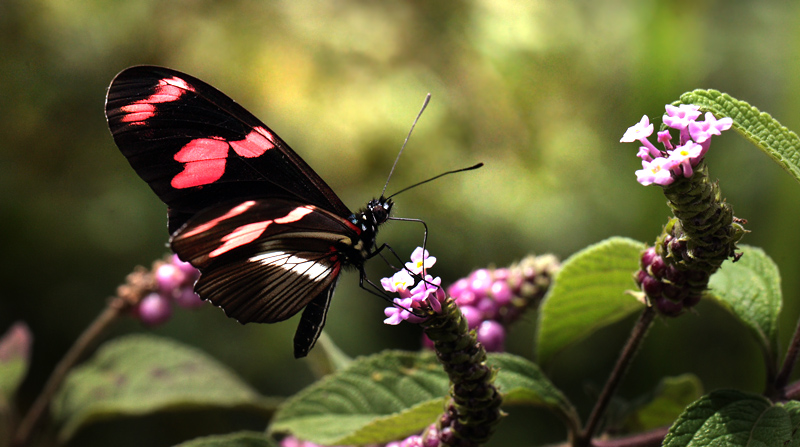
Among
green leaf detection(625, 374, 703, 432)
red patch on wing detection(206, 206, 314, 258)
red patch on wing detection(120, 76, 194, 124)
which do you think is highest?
red patch on wing detection(120, 76, 194, 124)

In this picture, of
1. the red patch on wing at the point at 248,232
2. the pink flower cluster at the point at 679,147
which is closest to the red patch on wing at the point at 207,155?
the red patch on wing at the point at 248,232

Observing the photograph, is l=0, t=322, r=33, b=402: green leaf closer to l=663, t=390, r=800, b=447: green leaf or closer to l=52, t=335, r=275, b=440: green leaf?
l=52, t=335, r=275, b=440: green leaf

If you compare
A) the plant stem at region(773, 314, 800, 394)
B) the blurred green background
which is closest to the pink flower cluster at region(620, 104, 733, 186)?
the plant stem at region(773, 314, 800, 394)

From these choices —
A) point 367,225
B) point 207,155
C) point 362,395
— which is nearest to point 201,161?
point 207,155

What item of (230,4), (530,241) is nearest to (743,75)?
(530,241)

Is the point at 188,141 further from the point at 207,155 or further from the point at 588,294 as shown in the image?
the point at 588,294

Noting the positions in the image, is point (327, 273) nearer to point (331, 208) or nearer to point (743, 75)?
point (331, 208)
